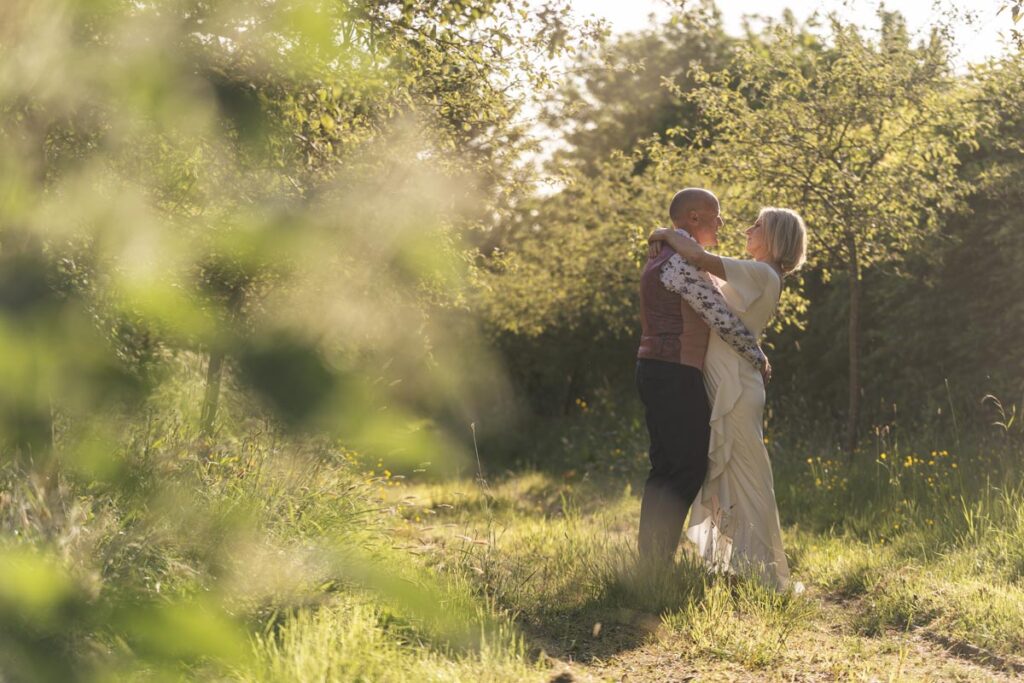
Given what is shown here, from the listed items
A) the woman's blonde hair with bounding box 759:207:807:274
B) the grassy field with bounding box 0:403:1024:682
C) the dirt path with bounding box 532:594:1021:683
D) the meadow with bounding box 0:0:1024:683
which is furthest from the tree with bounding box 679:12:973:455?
the dirt path with bounding box 532:594:1021:683

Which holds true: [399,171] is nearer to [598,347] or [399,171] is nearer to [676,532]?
[676,532]

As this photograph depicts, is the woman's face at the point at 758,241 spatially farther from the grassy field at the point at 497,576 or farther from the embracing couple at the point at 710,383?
the grassy field at the point at 497,576

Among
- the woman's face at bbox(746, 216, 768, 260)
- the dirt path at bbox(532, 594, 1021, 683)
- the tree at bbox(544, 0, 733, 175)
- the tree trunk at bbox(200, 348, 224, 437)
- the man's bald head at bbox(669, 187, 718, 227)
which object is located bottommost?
the dirt path at bbox(532, 594, 1021, 683)

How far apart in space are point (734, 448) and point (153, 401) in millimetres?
4796

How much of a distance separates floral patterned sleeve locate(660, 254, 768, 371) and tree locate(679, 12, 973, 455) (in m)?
4.14

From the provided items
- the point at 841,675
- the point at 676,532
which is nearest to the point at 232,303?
the point at 841,675

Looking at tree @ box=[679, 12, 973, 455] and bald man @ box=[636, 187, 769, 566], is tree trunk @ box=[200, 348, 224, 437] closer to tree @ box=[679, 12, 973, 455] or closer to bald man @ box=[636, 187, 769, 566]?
bald man @ box=[636, 187, 769, 566]

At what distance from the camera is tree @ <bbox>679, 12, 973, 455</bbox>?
868 cm

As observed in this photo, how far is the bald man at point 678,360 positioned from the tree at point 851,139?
4.00 meters

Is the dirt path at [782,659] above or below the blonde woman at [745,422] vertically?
below

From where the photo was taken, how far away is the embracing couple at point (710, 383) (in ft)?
16.9

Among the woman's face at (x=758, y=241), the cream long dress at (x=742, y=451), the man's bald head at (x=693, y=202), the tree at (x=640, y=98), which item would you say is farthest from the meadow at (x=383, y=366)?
the tree at (x=640, y=98)

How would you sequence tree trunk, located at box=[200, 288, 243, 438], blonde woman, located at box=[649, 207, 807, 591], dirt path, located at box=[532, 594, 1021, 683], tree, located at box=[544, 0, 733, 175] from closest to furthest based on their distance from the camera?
tree trunk, located at box=[200, 288, 243, 438] < dirt path, located at box=[532, 594, 1021, 683] < blonde woman, located at box=[649, 207, 807, 591] < tree, located at box=[544, 0, 733, 175]

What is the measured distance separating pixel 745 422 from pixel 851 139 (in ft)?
15.2
